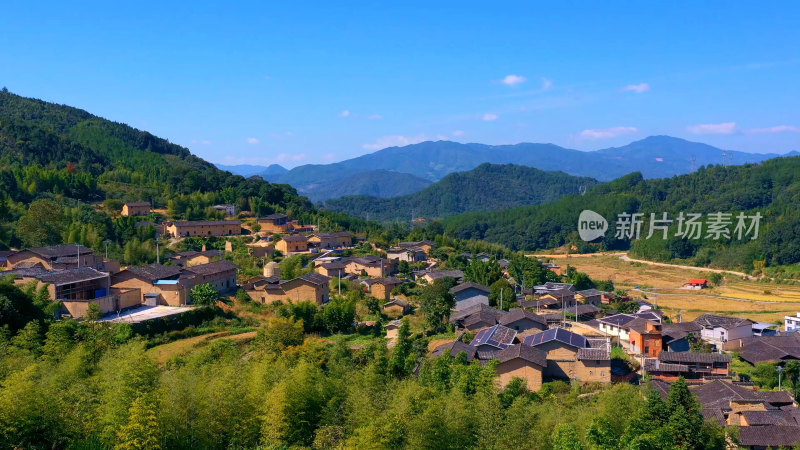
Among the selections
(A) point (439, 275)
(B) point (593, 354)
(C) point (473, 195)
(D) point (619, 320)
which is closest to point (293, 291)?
(A) point (439, 275)

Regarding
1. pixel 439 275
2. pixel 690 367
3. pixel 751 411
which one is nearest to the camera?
pixel 751 411

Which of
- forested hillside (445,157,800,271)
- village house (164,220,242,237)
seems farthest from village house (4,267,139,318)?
forested hillside (445,157,800,271)

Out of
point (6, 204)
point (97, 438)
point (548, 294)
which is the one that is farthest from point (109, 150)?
point (97, 438)

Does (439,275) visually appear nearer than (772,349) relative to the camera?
No

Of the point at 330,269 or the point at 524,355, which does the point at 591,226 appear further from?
the point at 524,355

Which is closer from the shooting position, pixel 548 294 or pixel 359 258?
pixel 548 294

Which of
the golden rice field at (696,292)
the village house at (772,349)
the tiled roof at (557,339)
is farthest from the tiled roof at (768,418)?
the golden rice field at (696,292)

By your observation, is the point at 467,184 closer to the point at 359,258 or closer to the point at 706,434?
the point at 359,258
